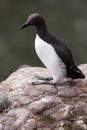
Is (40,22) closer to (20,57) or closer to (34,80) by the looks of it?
(34,80)

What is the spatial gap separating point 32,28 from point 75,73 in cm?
465

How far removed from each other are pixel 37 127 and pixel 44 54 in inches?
18.5

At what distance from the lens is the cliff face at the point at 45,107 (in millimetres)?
4168

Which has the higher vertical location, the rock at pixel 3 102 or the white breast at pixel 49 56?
the white breast at pixel 49 56

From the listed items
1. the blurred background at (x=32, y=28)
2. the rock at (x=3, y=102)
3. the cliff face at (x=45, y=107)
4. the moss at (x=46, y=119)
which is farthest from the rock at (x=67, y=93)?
the blurred background at (x=32, y=28)

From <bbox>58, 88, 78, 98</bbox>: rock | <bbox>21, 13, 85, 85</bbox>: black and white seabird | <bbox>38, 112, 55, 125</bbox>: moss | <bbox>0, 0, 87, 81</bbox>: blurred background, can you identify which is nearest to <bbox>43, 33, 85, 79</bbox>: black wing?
<bbox>21, 13, 85, 85</bbox>: black and white seabird

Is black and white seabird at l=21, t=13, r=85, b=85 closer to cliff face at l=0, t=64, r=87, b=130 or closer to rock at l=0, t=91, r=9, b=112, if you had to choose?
cliff face at l=0, t=64, r=87, b=130

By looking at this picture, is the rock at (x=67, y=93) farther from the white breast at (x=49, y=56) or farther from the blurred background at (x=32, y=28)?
the blurred background at (x=32, y=28)

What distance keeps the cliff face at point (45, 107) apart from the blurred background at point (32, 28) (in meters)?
3.54

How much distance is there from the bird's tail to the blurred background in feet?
11.7

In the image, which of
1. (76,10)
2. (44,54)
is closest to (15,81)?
(44,54)

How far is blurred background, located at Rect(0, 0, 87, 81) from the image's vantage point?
327 inches

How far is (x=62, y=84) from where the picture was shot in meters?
4.48

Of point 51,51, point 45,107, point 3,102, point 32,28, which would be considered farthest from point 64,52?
point 32,28
